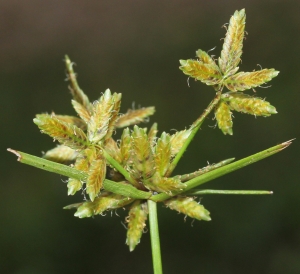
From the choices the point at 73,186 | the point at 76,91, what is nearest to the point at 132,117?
the point at 76,91

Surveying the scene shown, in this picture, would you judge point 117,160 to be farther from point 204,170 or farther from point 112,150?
point 204,170

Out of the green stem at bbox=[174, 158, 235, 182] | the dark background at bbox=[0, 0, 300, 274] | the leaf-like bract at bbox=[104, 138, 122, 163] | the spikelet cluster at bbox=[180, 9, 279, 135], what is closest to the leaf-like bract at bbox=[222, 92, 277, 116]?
the spikelet cluster at bbox=[180, 9, 279, 135]

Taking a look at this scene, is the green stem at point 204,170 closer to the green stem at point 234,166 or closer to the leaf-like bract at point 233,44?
the green stem at point 234,166

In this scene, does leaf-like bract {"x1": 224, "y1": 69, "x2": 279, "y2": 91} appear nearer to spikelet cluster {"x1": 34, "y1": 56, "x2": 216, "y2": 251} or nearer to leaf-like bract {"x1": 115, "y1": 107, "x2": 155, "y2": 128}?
spikelet cluster {"x1": 34, "y1": 56, "x2": 216, "y2": 251}

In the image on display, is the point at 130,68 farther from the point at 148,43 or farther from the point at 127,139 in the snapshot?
the point at 127,139

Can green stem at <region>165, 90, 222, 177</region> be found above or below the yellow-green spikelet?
above

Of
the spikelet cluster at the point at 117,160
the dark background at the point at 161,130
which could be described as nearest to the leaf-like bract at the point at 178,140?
the spikelet cluster at the point at 117,160

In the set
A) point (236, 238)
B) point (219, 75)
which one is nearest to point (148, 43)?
point (236, 238)
